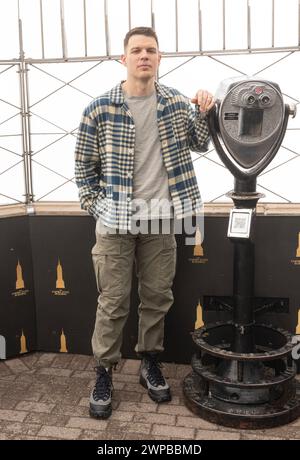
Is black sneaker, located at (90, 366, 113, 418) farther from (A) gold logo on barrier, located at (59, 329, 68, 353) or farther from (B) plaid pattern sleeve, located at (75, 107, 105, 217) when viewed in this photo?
(B) plaid pattern sleeve, located at (75, 107, 105, 217)

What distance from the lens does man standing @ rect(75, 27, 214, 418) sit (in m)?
3.13

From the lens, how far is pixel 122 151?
3.13 m

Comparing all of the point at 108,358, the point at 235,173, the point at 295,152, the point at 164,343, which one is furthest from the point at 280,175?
the point at 108,358

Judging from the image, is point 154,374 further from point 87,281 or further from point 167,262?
point 87,281

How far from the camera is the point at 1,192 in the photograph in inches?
170

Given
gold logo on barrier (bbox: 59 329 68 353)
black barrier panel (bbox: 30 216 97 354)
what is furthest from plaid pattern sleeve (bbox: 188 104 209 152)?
gold logo on barrier (bbox: 59 329 68 353)

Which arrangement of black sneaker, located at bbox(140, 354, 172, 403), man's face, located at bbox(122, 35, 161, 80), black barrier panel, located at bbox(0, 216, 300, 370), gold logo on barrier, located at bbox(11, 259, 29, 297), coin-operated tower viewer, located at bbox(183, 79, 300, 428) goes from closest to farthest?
1. coin-operated tower viewer, located at bbox(183, 79, 300, 428)
2. man's face, located at bbox(122, 35, 161, 80)
3. black sneaker, located at bbox(140, 354, 172, 403)
4. black barrier panel, located at bbox(0, 216, 300, 370)
5. gold logo on barrier, located at bbox(11, 259, 29, 297)

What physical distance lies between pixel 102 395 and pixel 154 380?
1.18ft

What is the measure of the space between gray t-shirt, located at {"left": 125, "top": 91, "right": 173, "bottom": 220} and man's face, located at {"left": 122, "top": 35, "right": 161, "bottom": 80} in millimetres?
160

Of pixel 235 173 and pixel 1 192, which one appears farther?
pixel 1 192

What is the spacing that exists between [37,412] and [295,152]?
7.95 feet

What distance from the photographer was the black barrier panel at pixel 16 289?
3.91m

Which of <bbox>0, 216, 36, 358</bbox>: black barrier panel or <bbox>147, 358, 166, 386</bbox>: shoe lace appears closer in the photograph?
<bbox>147, 358, 166, 386</bbox>: shoe lace

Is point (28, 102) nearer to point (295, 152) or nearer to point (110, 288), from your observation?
point (110, 288)
